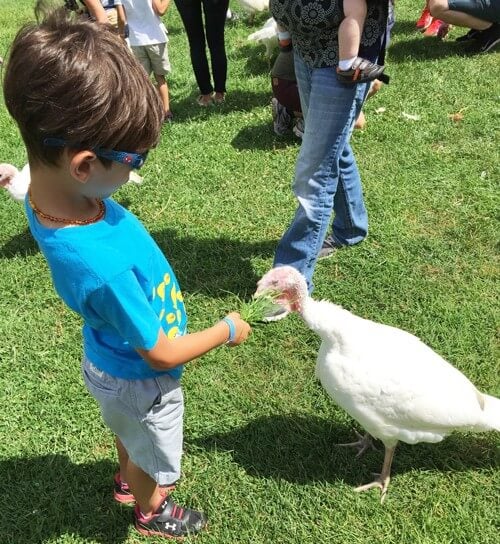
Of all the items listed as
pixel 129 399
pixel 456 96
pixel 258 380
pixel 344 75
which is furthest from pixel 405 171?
pixel 129 399

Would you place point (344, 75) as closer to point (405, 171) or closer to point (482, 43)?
point (405, 171)

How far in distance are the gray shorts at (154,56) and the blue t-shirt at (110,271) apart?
4.59 metres

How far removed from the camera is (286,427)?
2963 mm

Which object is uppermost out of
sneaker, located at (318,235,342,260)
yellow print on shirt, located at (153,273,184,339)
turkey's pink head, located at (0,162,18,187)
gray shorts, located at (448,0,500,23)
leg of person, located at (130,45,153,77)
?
yellow print on shirt, located at (153,273,184,339)

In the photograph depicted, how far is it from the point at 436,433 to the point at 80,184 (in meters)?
1.85

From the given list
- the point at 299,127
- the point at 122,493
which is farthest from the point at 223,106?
the point at 122,493

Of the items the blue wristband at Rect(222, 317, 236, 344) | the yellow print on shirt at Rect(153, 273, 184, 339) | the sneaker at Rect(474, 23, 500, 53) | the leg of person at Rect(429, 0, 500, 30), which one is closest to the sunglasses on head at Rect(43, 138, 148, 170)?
the yellow print on shirt at Rect(153, 273, 184, 339)

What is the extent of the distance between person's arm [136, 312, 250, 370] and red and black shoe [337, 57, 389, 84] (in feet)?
5.20

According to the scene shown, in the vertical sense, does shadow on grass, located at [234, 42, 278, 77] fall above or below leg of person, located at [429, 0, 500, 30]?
below

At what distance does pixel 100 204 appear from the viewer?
5.48ft

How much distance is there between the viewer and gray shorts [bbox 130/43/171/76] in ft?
19.0

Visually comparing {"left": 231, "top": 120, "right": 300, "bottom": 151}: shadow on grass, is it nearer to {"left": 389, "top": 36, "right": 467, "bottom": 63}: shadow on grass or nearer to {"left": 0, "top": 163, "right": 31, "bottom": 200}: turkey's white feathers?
{"left": 0, "top": 163, "right": 31, "bottom": 200}: turkey's white feathers

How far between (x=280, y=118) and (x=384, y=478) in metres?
3.78

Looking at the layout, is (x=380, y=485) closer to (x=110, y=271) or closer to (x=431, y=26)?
(x=110, y=271)
